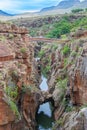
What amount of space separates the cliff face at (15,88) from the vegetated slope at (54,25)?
50.7 metres

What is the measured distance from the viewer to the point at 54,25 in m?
134

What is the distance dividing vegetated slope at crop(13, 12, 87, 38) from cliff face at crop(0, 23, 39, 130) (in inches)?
1997

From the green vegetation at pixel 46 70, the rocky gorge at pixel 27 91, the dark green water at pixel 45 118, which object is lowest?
the green vegetation at pixel 46 70

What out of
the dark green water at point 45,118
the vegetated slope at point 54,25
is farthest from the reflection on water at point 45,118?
the vegetated slope at point 54,25

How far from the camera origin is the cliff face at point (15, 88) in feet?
101

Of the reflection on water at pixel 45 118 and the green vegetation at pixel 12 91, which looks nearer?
the green vegetation at pixel 12 91

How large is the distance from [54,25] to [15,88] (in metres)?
97.6

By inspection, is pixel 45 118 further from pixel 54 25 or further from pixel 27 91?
pixel 54 25

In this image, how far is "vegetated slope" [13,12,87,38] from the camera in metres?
112

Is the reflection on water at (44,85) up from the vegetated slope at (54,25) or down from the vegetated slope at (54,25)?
down

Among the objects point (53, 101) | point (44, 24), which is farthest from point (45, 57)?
point (44, 24)

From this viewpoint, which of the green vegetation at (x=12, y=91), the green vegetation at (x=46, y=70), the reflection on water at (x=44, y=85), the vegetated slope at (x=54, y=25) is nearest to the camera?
the green vegetation at (x=12, y=91)

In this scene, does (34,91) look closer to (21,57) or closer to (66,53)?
(21,57)

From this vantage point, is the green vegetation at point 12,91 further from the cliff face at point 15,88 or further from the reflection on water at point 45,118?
the reflection on water at point 45,118
